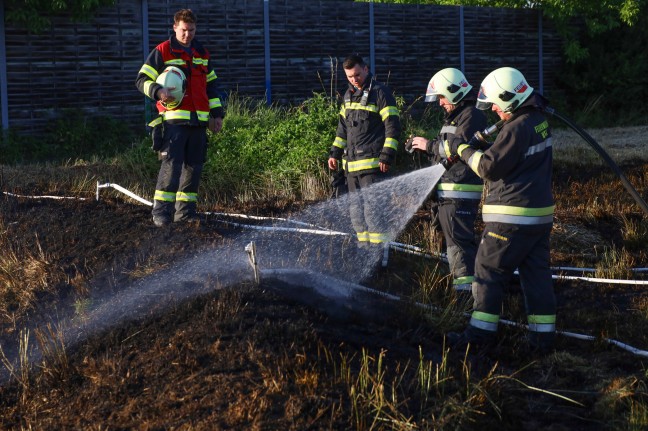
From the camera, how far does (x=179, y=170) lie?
8.29 metres

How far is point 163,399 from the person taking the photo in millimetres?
4801

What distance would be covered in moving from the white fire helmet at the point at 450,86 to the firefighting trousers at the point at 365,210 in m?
1.30

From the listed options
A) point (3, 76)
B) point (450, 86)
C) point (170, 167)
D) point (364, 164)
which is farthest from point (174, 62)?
point (3, 76)

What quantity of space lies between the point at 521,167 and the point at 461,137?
1.12 m

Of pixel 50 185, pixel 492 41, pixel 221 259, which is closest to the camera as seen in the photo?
pixel 221 259

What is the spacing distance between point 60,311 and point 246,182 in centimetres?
453

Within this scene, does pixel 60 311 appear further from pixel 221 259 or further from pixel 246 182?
pixel 246 182

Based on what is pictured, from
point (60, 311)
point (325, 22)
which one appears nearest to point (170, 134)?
point (60, 311)

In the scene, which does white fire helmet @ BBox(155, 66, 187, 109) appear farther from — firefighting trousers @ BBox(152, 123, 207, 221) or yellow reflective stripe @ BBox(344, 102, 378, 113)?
yellow reflective stripe @ BBox(344, 102, 378, 113)

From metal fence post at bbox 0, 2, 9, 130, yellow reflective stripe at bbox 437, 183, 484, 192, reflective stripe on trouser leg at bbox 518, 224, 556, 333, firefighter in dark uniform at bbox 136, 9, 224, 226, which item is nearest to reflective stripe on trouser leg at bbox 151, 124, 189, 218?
firefighter in dark uniform at bbox 136, 9, 224, 226

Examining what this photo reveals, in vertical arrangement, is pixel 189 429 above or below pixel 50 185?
below

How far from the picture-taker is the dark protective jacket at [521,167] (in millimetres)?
6031

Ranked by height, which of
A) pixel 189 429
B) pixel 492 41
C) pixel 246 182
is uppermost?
pixel 492 41

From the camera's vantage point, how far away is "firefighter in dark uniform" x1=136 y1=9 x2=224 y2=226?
324 inches
